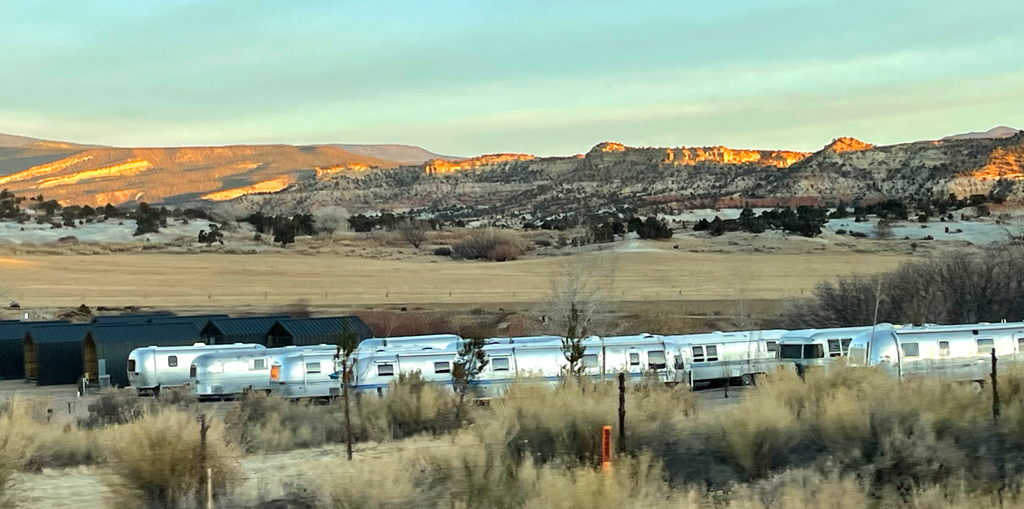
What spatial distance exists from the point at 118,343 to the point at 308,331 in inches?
211

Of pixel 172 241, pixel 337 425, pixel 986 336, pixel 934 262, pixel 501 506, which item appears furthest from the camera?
pixel 172 241

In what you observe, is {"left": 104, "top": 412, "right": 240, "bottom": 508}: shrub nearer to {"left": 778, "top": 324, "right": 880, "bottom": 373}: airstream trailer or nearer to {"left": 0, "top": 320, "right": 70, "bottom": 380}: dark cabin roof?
{"left": 778, "top": 324, "right": 880, "bottom": 373}: airstream trailer

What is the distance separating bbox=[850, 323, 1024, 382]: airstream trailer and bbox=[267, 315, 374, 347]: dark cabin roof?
50.4 feet

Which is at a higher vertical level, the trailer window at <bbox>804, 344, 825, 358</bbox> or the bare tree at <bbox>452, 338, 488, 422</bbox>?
the bare tree at <bbox>452, 338, 488, 422</bbox>

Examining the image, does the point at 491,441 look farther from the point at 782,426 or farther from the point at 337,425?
the point at 337,425

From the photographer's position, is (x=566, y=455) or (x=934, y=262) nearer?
(x=566, y=455)

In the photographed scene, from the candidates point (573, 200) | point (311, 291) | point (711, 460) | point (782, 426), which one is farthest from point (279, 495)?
point (573, 200)

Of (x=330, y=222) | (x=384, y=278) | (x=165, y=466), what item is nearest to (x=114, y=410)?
(x=165, y=466)

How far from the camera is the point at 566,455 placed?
12594 millimetres

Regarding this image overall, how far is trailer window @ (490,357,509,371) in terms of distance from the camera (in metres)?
24.9

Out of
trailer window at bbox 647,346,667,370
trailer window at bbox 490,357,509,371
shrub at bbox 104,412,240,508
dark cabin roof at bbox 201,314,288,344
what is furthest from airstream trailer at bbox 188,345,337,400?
shrub at bbox 104,412,240,508

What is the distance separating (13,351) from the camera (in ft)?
121

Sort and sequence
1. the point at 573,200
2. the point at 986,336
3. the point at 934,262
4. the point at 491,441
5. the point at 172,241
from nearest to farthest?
the point at 491,441, the point at 986,336, the point at 934,262, the point at 172,241, the point at 573,200

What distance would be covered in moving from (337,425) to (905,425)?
34.0 feet
